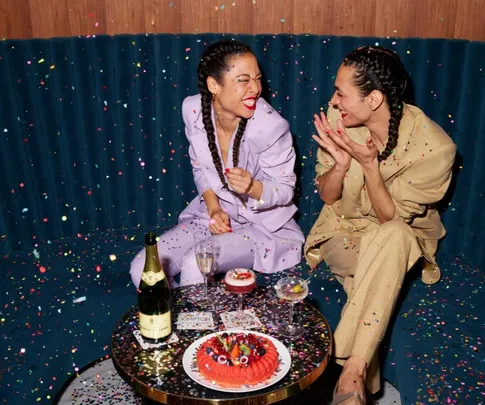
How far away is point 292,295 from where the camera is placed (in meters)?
1.83

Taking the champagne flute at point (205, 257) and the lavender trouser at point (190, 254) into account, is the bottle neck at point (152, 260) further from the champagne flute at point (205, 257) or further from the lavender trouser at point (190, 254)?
the lavender trouser at point (190, 254)

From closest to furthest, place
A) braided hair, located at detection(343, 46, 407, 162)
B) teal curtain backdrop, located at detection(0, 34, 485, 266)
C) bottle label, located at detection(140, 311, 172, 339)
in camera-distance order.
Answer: bottle label, located at detection(140, 311, 172, 339) → braided hair, located at detection(343, 46, 407, 162) → teal curtain backdrop, located at detection(0, 34, 485, 266)

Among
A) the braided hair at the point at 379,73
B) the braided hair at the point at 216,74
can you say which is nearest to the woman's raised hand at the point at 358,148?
the braided hair at the point at 379,73

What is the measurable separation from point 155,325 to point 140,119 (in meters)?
1.33

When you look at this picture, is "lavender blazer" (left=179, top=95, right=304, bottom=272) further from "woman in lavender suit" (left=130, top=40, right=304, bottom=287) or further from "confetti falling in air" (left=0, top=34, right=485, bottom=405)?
"confetti falling in air" (left=0, top=34, right=485, bottom=405)

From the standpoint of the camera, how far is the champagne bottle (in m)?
1.77

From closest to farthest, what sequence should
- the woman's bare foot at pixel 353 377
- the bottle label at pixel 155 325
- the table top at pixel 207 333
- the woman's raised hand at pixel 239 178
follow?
the table top at pixel 207 333 < the bottle label at pixel 155 325 < the woman's bare foot at pixel 353 377 < the woman's raised hand at pixel 239 178

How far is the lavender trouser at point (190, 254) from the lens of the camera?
2.43 m

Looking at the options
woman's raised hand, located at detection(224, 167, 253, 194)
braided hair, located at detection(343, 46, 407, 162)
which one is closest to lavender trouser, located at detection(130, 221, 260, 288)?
woman's raised hand, located at detection(224, 167, 253, 194)

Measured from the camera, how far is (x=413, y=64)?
8.64 feet

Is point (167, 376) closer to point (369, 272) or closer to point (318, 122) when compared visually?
point (369, 272)

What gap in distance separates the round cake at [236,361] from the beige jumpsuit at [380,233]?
0.47 meters

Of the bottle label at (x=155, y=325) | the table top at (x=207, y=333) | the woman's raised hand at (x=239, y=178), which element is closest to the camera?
the table top at (x=207, y=333)

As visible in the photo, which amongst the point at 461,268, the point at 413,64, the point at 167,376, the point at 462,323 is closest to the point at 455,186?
the point at 461,268
